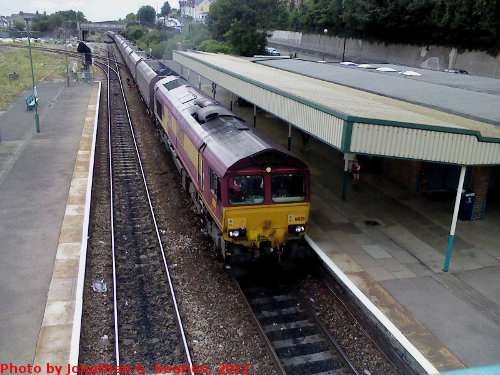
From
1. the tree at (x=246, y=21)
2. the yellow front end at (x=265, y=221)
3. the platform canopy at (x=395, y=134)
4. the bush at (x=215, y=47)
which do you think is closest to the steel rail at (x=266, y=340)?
the yellow front end at (x=265, y=221)

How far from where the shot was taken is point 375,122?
382 inches

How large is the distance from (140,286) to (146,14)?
459ft

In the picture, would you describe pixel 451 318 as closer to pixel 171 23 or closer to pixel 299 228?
pixel 299 228

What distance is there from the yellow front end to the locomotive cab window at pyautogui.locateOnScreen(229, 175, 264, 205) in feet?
0.52

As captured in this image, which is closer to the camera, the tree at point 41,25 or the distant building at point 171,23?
the distant building at point 171,23

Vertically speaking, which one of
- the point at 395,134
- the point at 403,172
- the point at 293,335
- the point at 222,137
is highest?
the point at 395,134

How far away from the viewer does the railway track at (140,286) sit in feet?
27.8

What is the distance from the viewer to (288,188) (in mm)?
10375

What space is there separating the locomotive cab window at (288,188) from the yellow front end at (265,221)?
5.7 inches

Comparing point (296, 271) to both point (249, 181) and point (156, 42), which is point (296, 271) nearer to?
point (249, 181)

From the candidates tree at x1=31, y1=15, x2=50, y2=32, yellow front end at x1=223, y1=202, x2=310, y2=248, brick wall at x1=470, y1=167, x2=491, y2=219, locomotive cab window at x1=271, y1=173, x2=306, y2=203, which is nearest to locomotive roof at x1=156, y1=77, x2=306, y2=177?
locomotive cab window at x1=271, y1=173, x2=306, y2=203

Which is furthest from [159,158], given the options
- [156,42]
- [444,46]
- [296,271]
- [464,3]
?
[156,42]

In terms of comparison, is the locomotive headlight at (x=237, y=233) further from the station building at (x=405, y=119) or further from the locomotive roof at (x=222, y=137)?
the station building at (x=405, y=119)

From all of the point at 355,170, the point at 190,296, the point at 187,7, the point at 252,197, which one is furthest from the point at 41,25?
the point at 190,296
